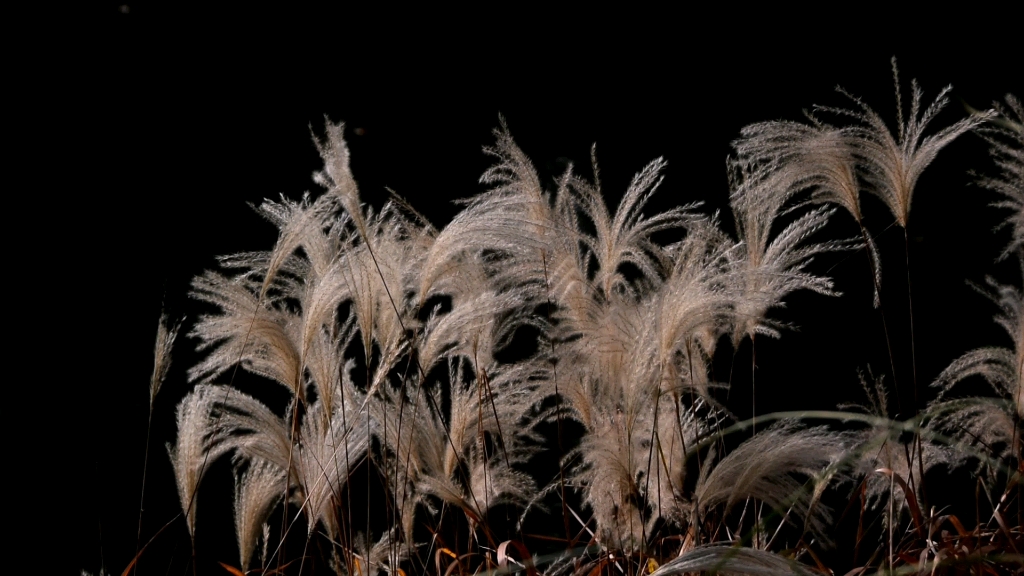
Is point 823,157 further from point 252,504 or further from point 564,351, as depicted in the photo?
point 252,504

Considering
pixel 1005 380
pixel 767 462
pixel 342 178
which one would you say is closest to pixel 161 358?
pixel 342 178

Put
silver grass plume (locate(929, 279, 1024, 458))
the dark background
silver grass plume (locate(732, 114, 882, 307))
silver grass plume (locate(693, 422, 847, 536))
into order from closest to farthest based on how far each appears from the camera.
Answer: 1. silver grass plume (locate(693, 422, 847, 536))
2. silver grass plume (locate(732, 114, 882, 307))
3. silver grass plume (locate(929, 279, 1024, 458))
4. the dark background

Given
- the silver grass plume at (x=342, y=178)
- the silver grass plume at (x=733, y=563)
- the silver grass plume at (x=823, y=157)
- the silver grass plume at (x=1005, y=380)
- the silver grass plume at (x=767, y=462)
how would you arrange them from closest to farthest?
the silver grass plume at (x=733, y=563) < the silver grass plume at (x=767, y=462) < the silver grass plume at (x=342, y=178) < the silver grass plume at (x=823, y=157) < the silver grass plume at (x=1005, y=380)

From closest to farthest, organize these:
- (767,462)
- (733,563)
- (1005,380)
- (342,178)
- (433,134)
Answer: (733,563), (767,462), (342,178), (1005,380), (433,134)

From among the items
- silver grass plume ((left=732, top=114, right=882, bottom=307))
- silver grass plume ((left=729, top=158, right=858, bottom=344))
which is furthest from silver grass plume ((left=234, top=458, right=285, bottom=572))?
silver grass plume ((left=732, top=114, right=882, bottom=307))

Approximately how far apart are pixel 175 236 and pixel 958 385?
10.5 feet

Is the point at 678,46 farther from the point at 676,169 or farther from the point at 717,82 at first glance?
the point at 676,169

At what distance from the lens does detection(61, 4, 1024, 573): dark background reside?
13.1 feet

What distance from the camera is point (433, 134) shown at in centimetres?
432

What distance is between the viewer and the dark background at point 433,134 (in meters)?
4.00

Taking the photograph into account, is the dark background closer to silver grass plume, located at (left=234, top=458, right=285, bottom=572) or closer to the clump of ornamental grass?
the clump of ornamental grass

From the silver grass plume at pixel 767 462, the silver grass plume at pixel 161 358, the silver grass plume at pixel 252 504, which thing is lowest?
the silver grass plume at pixel 767 462

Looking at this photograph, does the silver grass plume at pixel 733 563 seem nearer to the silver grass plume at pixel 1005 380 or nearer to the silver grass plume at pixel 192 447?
the silver grass plume at pixel 1005 380

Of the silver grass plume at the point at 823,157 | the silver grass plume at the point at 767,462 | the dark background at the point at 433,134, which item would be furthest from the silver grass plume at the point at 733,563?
the dark background at the point at 433,134
